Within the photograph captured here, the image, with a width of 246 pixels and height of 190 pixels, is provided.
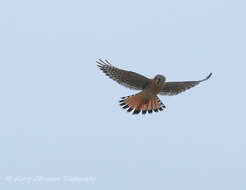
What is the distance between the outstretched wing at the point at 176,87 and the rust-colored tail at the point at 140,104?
57 cm

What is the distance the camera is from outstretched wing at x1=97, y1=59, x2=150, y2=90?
2098 cm

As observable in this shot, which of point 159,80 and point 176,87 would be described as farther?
point 176,87

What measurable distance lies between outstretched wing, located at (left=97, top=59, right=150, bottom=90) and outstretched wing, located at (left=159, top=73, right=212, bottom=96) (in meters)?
0.86

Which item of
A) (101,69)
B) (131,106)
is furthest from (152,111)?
(101,69)

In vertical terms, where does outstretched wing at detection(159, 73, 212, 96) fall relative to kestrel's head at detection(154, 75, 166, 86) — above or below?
above

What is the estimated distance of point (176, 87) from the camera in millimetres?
21953

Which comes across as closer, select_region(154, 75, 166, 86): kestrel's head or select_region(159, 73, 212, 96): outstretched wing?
select_region(154, 75, 166, 86): kestrel's head

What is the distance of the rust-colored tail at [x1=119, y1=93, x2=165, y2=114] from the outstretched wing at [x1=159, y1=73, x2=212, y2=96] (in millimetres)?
567

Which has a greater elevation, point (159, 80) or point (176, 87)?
point (176, 87)

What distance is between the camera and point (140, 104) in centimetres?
2138

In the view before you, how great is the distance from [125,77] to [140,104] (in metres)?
0.90

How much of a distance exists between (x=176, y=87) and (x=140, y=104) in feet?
4.36

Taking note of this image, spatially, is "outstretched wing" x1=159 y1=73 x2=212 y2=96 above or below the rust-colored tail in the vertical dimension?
above

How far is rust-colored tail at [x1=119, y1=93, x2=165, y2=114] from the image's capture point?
21.3m
